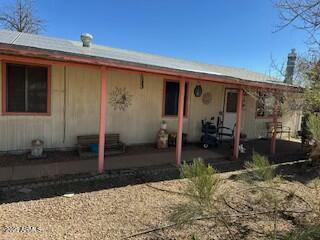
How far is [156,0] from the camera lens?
46.1 feet

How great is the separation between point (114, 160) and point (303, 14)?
5190mm

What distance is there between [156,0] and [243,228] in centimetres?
1316

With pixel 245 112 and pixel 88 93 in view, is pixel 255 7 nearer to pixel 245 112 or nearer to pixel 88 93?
pixel 245 112

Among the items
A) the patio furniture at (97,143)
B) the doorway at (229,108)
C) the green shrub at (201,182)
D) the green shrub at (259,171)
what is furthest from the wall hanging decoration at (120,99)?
the green shrub at (201,182)

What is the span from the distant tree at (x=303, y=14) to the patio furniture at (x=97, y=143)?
5.15 m

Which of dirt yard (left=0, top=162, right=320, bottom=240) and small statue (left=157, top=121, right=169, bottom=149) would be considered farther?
small statue (left=157, top=121, right=169, bottom=149)

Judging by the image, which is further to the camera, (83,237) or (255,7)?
(255,7)

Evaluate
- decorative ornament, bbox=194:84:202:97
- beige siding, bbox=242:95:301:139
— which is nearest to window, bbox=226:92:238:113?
beige siding, bbox=242:95:301:139

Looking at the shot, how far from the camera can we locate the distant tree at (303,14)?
4.81 metres

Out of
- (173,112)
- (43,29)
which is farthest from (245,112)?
(43,29)

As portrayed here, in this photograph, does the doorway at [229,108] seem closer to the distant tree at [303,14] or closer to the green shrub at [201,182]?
the distant tree at [303,14]

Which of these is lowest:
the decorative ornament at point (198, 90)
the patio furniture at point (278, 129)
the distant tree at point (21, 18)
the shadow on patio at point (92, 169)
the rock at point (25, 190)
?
the rock at point (25, 190)

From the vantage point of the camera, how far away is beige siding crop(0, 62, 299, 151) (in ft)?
22.1

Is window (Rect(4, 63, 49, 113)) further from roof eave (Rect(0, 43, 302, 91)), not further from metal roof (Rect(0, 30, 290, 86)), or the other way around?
roof eave (Rect(0, 43, 302, 91))
